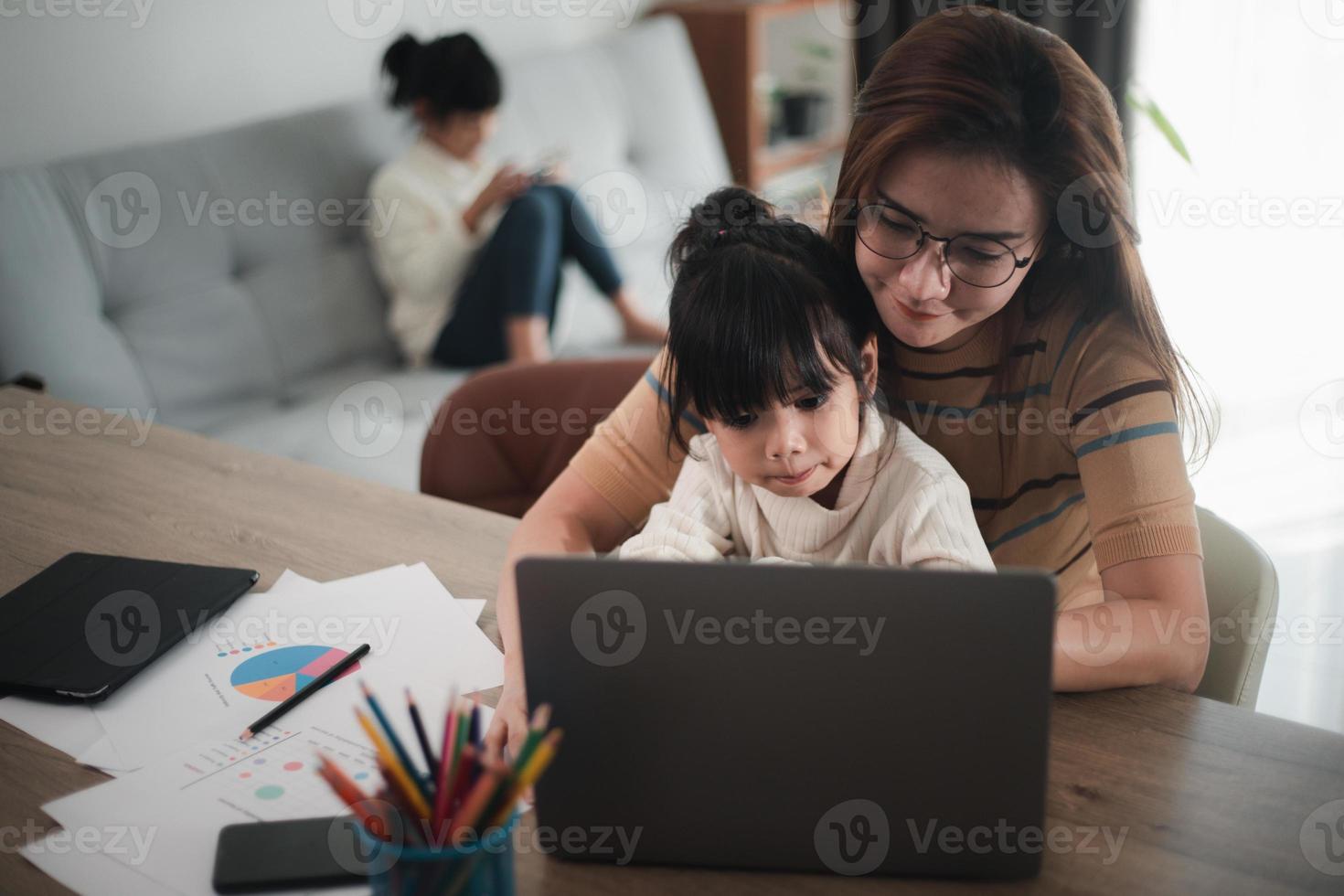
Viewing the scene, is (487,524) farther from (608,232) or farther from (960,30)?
(608,232)

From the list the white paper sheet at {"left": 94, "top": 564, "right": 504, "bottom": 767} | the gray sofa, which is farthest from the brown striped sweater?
the gray sofa

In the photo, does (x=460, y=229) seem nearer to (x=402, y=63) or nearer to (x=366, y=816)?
(x=402, y=63)

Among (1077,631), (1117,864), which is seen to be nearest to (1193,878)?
(1117,864)

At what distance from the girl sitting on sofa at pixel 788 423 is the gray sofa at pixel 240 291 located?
4.08 feet

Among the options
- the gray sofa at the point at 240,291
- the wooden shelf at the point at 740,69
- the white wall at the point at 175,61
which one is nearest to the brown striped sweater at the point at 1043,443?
the gray sofa at the point at 240,291

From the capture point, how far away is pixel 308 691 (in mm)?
953

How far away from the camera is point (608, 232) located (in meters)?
3.00

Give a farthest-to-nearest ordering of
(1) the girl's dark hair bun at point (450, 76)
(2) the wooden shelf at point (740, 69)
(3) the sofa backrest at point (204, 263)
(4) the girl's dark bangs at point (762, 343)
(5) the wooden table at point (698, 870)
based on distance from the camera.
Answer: (2) the wooden shelf at point (740, 69)
(1) the girl's dark hair bun at point (450, 76)
(3) the sofa backrest at point (204, 263)
(4) the girl's dark bangs at point (762, 343)
(5) the wooden table at point (698, 870)

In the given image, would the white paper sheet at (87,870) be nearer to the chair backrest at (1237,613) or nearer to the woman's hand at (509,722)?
the woman's hand at (509,722)

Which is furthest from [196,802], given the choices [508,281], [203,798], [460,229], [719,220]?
Answer: [460,229]

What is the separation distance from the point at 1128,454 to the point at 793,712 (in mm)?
467

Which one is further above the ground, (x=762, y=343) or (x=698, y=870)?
(x=762, y=343)

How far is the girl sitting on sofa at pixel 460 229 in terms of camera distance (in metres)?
2.56

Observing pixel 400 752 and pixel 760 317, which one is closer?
pixel 400 752
